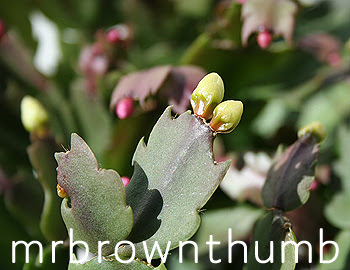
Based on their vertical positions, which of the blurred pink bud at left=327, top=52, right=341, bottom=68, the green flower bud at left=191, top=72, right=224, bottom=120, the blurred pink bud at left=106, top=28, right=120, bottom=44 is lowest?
the green flower bud at left=191, top=72, right=224, bottom=120

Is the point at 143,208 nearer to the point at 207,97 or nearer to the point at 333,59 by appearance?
the point at 207,97

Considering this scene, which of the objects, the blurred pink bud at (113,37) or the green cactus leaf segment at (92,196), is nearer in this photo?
the green cactus leaf segment at (92,196)

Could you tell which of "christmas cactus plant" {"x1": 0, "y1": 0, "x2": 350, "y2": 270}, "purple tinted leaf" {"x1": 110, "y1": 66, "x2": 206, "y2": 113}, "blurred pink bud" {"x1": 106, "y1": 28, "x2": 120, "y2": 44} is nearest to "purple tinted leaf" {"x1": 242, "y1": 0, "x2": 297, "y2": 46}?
"christmas cactus plant" {"x1": 0, "y1": 0, "x2": 350, "y2": 270}

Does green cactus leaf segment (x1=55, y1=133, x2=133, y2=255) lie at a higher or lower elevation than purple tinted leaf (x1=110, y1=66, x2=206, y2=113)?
lower

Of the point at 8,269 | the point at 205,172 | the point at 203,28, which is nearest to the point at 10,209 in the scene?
the point at 8,269

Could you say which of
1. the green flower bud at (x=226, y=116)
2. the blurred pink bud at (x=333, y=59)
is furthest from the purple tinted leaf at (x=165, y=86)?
the blurred pink bud at (x=333, y=59)

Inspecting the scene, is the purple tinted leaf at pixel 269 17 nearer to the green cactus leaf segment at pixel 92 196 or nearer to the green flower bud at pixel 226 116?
the green flower bud at pixel 226 116

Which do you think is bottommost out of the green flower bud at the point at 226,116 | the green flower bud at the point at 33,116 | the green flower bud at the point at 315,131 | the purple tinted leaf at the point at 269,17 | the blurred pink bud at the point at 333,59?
the green flower bud at the point at 226,116

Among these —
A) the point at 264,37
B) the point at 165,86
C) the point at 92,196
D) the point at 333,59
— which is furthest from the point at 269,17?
the point at 92,196

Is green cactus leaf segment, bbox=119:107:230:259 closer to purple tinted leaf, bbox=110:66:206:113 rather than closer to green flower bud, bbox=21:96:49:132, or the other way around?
purple tinted leaf, bbox=110:66:206:113
